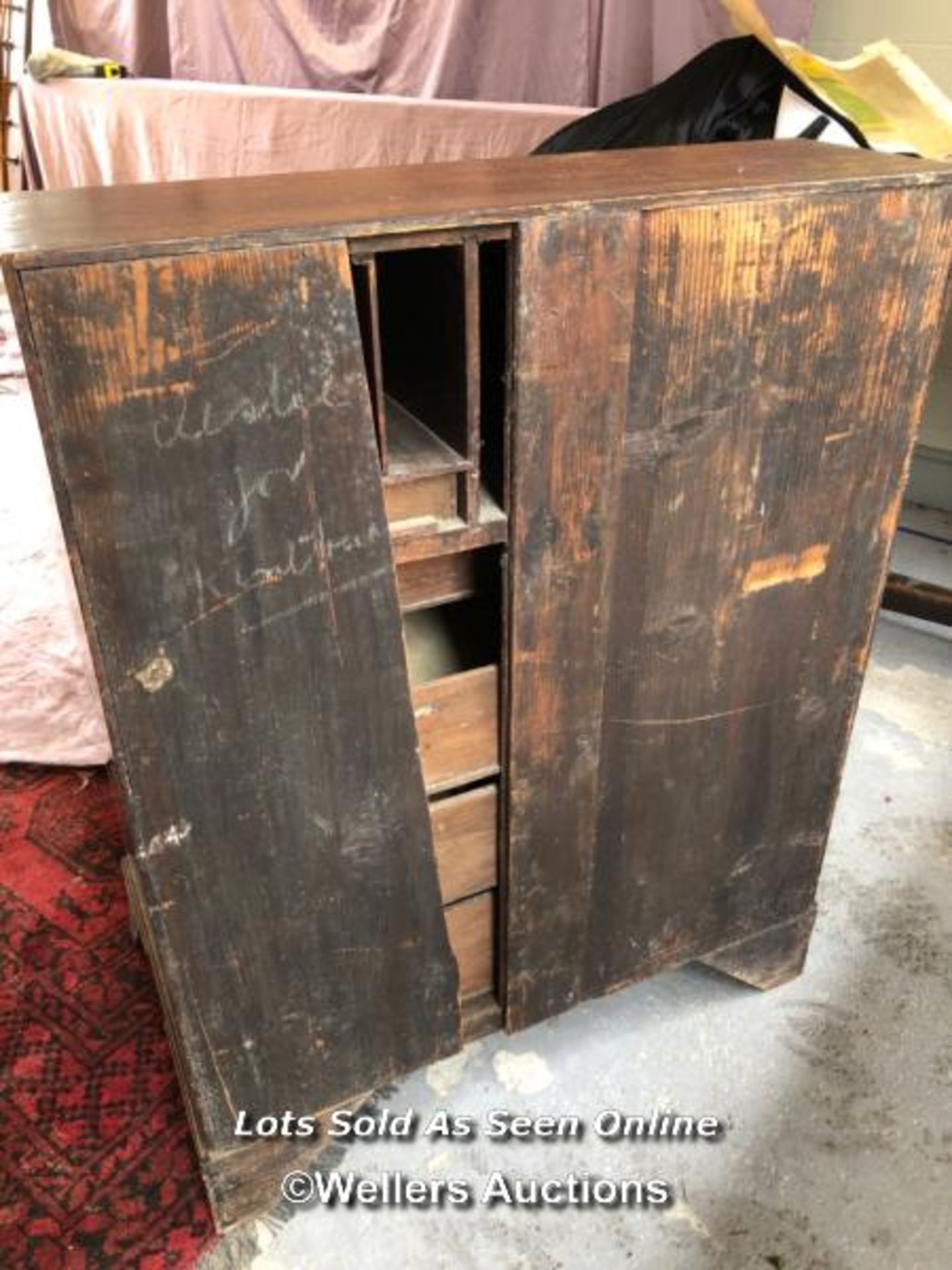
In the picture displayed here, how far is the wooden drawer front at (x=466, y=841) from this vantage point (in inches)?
37.8

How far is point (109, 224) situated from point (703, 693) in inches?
26.3

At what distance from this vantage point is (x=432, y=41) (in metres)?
2.65

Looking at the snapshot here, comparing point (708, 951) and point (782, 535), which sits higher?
point (782, 535)

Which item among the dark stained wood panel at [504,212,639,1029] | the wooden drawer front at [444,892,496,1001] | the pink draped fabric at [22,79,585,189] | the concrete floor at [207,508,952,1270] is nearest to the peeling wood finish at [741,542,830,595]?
the dark stained wood panel at [504,212,639,1029]

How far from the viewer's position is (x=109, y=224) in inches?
26.9

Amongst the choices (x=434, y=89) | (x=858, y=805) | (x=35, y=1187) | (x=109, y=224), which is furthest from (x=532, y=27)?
(x=35, y=1187)

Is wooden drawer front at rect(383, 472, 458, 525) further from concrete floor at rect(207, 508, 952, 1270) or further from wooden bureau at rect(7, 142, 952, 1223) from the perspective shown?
concrete floor at rect(207, 508, 952, 1270)

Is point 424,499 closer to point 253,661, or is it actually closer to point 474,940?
point 253,661

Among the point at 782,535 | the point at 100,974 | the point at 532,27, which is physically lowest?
the point at 100,974

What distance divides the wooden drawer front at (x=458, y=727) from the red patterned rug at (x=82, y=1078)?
558 millimetres

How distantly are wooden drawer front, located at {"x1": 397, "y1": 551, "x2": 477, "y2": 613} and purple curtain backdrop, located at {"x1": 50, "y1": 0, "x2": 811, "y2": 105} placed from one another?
1.87 m

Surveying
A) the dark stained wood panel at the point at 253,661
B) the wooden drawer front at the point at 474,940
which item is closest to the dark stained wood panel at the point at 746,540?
the wooden drawer front at the point at 474,940

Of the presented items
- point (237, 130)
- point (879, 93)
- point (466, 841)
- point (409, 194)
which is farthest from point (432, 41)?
point (466, 841)

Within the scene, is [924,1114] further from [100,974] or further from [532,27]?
[532,27]
